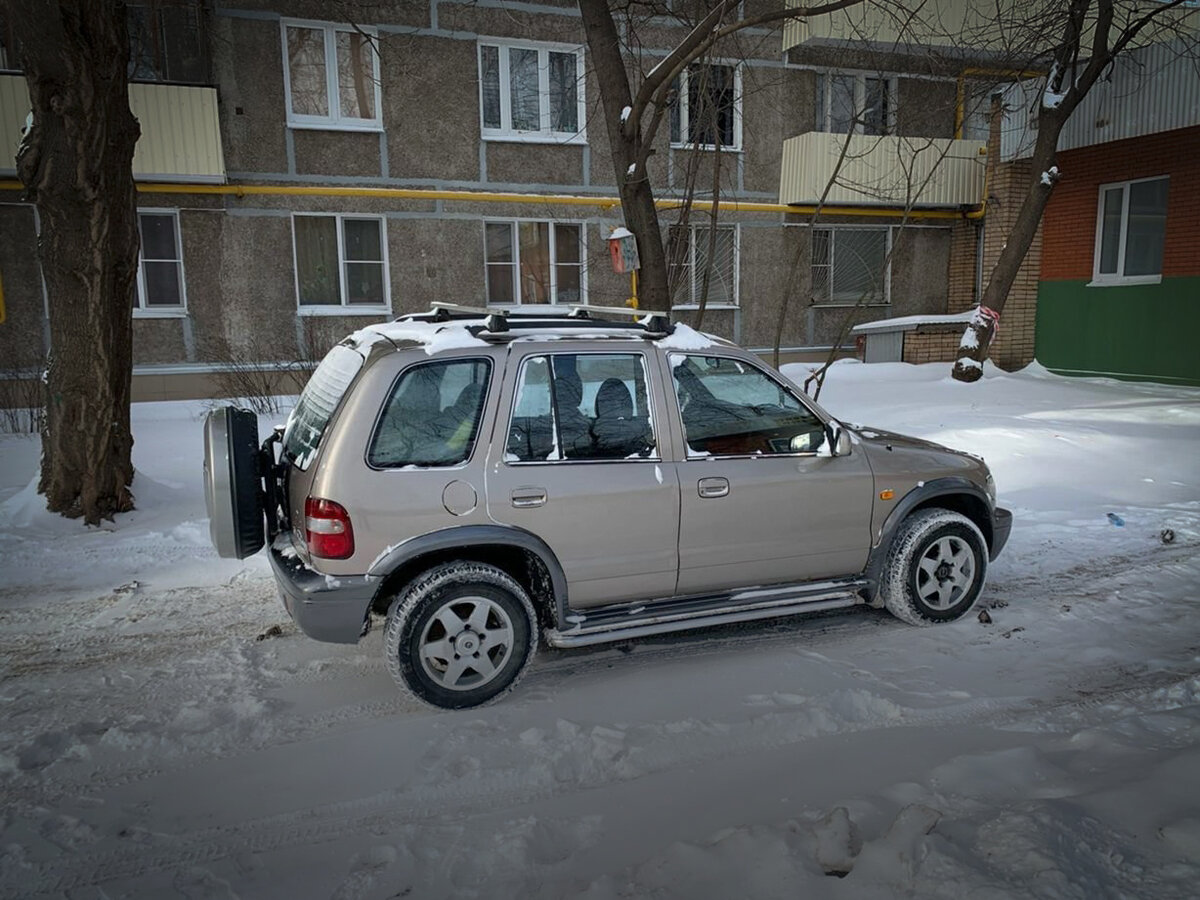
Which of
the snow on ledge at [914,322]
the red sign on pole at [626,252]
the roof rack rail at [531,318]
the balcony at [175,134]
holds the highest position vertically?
the balcony at [175,134]

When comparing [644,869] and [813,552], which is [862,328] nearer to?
[813,552]

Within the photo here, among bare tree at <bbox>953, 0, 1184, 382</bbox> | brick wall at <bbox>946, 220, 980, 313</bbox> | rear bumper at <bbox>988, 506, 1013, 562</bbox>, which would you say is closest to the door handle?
rear bumper at <bbox>988, 506, 1013, 562</bbox>

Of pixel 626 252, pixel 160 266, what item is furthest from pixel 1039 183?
pixel 160 266

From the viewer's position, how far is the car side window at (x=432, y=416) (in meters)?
3.85

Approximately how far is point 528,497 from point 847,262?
17.2 metres

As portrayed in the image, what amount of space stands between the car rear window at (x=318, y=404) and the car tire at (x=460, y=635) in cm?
83

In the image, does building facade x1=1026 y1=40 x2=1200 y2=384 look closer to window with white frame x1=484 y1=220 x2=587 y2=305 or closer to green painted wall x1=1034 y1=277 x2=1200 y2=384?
green painted wall x1=1034 y1=277 x2=1200 y2=384

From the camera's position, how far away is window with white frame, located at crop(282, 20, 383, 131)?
49.0ft

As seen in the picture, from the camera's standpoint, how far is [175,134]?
1379 cm

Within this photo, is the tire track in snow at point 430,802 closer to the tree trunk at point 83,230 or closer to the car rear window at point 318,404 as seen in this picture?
the car rear window at point 318,404

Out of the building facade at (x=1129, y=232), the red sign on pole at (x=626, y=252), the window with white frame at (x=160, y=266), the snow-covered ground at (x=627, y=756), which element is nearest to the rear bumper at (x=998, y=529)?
the snow-covered ground at (x=627, y=756)

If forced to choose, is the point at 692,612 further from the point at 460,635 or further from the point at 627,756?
the point at 460,635

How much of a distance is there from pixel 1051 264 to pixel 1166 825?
1640 cm

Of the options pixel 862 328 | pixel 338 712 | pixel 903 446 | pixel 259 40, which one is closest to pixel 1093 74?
pixel 862 328
